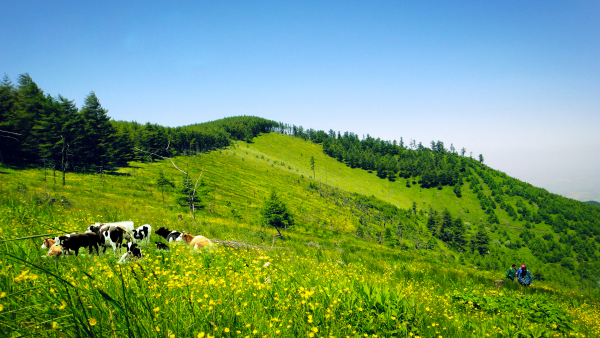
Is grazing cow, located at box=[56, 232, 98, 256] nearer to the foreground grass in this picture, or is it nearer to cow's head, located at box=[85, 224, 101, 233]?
cow's head, located at box=[85, 224, 101, 233]

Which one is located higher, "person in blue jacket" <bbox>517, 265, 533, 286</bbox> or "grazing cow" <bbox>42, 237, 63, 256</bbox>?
"grazing cow" <bbox>42, 237, 63, 256</bbox>

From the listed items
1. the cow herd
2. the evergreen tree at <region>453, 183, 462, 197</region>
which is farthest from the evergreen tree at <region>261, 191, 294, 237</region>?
the evergreen tree at <region>453, 183, 462, 197</region>

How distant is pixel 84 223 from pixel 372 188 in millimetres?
176918

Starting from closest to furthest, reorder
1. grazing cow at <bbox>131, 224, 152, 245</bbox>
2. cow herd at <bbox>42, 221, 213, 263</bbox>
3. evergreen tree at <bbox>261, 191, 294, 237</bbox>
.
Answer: cow herd at <bbox>42, 221, 213, 263</bbox> → grazing cow at <bbox>131, 224, 152, 245</bbox> → evergreen tree at <bbox>261, 191, 294, 237</bbox>

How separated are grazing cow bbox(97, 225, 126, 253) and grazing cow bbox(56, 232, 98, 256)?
0.21 metres

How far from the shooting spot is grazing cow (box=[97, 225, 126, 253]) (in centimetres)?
602

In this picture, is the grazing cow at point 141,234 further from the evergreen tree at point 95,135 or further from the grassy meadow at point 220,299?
the evergreen tree at point 95,135

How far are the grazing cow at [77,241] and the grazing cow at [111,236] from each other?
21 cm

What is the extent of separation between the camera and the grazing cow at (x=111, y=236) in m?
6.02

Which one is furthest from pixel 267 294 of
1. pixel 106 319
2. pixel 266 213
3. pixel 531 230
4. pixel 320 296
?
pixel 531 230

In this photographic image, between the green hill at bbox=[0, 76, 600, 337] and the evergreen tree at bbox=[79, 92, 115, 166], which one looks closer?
the green hill at bbox=[0, 76, 600, 337]

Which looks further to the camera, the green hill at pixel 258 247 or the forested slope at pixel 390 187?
the forested slope at pixel 390 187

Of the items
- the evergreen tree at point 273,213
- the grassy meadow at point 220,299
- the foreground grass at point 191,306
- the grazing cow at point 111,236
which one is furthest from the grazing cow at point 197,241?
the evergreen tree at point 273,213

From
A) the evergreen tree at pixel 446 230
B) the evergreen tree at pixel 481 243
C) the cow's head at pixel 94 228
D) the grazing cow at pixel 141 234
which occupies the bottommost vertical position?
the evergreen tree at pixel 481 243
